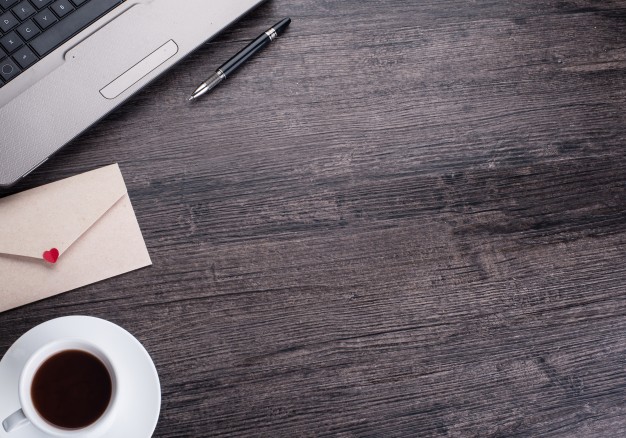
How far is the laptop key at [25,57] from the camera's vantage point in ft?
2.27

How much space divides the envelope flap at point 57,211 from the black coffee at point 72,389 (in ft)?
0.39

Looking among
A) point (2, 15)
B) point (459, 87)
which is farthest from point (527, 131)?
point (2, 15)

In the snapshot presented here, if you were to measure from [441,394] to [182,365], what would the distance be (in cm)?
28

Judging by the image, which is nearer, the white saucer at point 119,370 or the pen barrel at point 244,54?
the white saucer at point 119,370

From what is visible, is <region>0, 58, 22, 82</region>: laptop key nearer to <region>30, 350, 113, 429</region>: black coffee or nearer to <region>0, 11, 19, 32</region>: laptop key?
<region>0, 11, 19, 32</region>: laptop key

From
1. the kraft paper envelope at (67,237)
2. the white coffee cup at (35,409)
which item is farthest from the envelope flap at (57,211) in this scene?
the white coffee cup at (35,409)

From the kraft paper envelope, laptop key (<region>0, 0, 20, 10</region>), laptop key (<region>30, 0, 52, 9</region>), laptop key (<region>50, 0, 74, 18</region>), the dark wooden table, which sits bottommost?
the dark wooden table

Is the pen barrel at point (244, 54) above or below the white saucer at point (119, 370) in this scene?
above

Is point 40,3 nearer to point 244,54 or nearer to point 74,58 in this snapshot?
point 74,58

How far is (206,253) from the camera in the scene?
0.74 metres

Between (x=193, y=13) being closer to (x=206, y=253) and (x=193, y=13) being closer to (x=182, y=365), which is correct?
(x=206, y=253)

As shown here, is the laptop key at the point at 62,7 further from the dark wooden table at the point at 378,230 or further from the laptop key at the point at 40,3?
the dark wooden table at the point at 378,230

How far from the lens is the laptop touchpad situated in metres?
0.73

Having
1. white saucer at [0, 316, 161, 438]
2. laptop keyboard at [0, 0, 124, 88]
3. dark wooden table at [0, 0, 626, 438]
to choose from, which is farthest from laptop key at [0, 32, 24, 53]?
white saucer at [0, 316, 161, 438]
